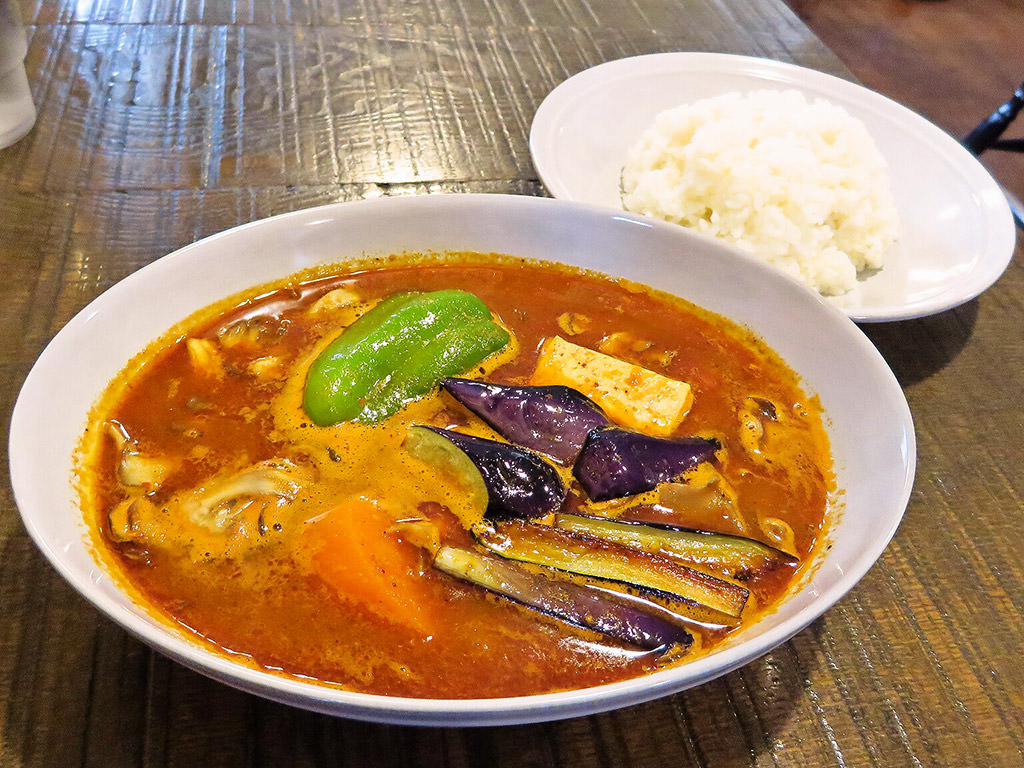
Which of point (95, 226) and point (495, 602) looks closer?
point (495, 602)

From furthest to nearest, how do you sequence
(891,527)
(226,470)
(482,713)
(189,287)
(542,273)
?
(542,273) < (189,287) < (226,470) < (891,527) < (482,713)

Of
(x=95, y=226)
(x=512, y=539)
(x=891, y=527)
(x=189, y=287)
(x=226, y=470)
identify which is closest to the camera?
(x=891, y=527)

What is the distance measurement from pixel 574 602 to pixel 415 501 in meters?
0.36

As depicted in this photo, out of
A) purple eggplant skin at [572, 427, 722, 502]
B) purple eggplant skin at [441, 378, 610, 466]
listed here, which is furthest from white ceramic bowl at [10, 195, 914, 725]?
purple eggplant skin at [441, 378, 610, 466]

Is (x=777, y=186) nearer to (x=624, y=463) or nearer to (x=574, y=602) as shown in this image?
(x=624, y=463)

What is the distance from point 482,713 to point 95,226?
197 cm

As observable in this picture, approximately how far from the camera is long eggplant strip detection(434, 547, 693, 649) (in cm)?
130

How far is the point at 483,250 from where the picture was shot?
6.62 ft

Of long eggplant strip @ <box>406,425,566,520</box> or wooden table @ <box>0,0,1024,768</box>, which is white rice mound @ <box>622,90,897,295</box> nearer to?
wooden table @ <box>0,0,1024,768</box>

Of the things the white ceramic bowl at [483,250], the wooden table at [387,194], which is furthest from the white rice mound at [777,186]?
the white ceramic bowl at [483,250]

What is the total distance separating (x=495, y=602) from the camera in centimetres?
136

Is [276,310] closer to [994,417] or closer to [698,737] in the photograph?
[698,737]

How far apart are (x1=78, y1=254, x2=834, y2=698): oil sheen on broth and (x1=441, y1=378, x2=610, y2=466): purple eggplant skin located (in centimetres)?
3

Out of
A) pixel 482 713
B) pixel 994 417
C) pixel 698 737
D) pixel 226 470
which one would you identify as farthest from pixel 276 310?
pixel 994 417
